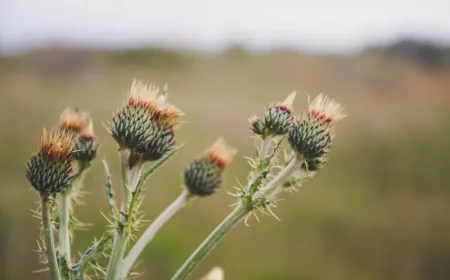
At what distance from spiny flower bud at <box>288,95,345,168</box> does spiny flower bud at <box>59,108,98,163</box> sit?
30 cm

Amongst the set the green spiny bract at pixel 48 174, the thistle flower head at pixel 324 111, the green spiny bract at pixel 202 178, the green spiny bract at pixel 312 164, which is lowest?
the green spiny bract at pixel 48 174

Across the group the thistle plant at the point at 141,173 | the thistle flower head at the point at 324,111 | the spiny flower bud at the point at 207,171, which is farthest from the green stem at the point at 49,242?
the thistle flower head at the point at 324,111

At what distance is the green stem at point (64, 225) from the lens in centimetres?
78

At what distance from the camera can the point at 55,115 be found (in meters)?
2.09

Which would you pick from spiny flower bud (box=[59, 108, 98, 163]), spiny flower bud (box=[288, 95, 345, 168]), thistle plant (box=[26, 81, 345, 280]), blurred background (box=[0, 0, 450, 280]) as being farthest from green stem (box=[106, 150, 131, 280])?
blurred background (box=[0, 0, 450, 280])

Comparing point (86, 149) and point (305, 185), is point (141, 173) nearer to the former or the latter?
point (86, 149)

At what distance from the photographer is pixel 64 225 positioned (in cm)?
81

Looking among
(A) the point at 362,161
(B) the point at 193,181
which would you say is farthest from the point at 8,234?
(B) the point at 193,181

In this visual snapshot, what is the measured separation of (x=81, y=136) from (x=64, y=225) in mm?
172

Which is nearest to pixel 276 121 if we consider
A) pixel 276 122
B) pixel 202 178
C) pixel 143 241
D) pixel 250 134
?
pixel 276 122

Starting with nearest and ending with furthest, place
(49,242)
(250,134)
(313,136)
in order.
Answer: (49,242)
(313,136)
(250,134)

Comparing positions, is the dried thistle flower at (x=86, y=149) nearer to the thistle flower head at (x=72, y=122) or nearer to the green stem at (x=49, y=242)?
the thistle flower head at (x=72, y=122)

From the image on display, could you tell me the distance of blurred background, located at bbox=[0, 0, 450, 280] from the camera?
6.42 feet

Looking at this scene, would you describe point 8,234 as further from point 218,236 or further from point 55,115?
point 218,236
